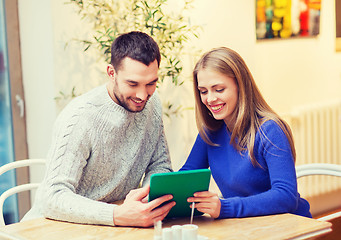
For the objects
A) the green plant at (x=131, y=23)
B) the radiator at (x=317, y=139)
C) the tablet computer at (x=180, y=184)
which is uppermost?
the green plant at (x=131, y=23)

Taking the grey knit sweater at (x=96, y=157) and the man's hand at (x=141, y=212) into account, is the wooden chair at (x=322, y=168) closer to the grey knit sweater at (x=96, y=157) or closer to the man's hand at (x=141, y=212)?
the grey knit sweater at (x=96, y=157)

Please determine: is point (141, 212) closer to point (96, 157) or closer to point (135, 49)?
point (96, 157)

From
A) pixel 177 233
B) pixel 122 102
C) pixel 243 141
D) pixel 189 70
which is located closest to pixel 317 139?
pixel 189 70

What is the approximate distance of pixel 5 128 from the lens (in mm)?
3182

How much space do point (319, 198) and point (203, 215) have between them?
2765 mm

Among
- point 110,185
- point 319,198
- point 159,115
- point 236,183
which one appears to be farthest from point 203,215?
point 319,198

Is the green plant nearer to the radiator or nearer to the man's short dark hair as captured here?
the man's short dark hair

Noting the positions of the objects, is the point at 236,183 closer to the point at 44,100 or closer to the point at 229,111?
the point at 229,111

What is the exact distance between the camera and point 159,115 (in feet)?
7.80

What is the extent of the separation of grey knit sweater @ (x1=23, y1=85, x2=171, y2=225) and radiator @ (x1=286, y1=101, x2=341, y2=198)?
84.4 inches

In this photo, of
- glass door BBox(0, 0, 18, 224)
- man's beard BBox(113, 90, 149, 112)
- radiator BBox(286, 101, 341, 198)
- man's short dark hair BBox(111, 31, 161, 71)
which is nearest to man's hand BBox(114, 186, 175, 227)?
man's beard BBox(113, 90, 149, 112)

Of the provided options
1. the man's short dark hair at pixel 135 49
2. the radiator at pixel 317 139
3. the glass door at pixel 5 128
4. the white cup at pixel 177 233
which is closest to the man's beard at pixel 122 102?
the man's short dark hair at pixel 135 49

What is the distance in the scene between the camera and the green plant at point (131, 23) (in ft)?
9.89

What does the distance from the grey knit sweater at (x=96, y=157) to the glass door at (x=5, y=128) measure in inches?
43.7
